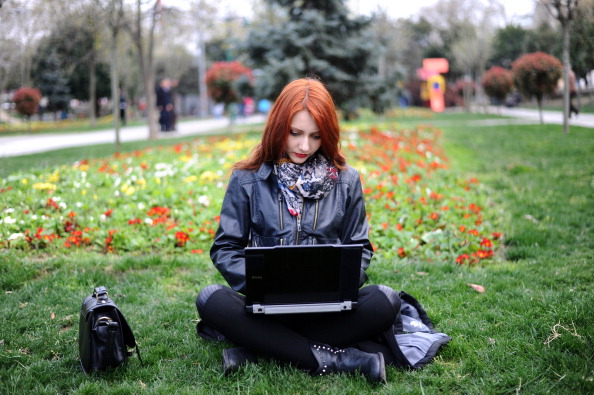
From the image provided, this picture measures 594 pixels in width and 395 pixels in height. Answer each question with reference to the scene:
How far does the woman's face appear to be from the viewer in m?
2.82

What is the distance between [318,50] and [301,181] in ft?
36.5

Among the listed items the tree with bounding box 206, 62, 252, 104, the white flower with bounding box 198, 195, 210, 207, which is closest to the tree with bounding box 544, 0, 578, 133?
the white flower with bounding box 198, 195, 210, 207

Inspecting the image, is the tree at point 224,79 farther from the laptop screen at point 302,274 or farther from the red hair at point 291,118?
the laptop screen at point 302,274

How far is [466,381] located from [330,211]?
107 centimetres

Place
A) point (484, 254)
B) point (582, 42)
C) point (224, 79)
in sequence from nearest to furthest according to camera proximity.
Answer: point (484, 254) < point (582, 42) < point (224, 79)

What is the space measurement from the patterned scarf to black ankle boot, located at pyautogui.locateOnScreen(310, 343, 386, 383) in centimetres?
72

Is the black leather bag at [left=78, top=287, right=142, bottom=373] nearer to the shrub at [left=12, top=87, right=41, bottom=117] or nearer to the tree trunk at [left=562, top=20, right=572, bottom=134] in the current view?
the tree trunk at [left=562, top=20, right=572, bottom=134]

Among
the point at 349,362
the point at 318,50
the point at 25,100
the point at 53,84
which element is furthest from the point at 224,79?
the point at 53,84

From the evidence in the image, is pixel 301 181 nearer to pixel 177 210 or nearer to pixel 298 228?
pixel 298 228

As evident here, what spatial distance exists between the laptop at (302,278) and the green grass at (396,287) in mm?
403

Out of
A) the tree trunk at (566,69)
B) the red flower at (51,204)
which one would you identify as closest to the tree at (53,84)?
the tree trunk at (566,69)

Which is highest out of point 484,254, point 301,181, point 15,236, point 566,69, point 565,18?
point 565,18

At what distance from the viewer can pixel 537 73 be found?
44.1ft

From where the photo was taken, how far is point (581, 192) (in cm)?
668
